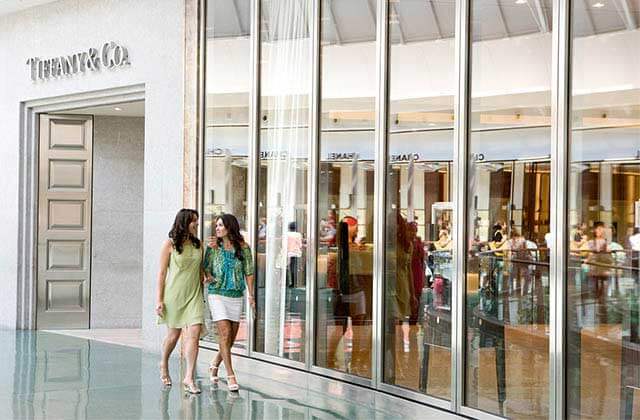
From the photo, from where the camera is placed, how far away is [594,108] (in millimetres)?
7539

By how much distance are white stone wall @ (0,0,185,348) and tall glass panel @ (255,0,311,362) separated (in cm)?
155

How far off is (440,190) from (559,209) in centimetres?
147

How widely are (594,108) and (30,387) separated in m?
5.97

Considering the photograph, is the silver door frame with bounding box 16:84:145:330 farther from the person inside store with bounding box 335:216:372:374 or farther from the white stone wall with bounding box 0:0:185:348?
the person inside store with bounding box 335:216:372:374

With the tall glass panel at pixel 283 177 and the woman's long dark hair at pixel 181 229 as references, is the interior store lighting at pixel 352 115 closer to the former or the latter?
the tall glass panel at pixel 283 177

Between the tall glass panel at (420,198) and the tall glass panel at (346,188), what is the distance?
0.32 meters

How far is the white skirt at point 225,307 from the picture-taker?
1038 cm

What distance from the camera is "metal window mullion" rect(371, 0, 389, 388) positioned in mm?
9742

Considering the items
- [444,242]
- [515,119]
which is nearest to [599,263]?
[515,119]

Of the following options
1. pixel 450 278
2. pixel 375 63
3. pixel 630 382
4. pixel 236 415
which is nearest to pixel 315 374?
pixel 236 415

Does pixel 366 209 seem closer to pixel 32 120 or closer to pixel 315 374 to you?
pixel 315 374

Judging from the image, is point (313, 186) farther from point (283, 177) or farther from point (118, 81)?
point (118, 81)

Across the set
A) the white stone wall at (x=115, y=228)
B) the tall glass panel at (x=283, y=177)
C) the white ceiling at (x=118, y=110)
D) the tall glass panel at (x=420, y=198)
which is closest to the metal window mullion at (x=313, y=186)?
the tall glass panel at (x=283, y=177)

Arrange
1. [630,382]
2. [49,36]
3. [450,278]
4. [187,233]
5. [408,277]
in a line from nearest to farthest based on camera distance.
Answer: [630,382] → [450,278] → [408,277] → [187,233] → [49,36]
